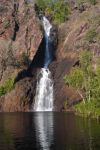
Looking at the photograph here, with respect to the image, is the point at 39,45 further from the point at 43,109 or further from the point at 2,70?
the point at 43,109

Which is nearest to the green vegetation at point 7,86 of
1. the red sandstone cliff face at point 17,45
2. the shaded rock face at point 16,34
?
the red sandstone cliff face at point 17,45

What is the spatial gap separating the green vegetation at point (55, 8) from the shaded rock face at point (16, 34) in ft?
38.4

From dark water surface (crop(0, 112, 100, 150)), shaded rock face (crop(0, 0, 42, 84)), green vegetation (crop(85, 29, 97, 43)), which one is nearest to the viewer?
dark water surface (crop(0, 112, 100, 150))

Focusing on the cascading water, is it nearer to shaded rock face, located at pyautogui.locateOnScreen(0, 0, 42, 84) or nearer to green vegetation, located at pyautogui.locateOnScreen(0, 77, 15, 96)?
green vegetation, located at pyautogui.locateOnScreen(0, 77, 15, 96)

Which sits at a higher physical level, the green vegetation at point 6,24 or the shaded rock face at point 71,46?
the green vegetation at point 6,24

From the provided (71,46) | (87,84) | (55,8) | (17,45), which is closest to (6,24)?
A: (17,45)

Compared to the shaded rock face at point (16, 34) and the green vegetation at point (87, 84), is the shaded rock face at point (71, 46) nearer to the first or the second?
the shaded rock face at point (16, 34)

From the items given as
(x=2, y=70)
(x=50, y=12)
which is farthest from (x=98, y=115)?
(x=50, y=12)

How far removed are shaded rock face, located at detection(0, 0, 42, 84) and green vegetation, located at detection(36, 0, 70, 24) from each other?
1170 centimetres

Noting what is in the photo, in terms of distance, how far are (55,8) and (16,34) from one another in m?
30.8

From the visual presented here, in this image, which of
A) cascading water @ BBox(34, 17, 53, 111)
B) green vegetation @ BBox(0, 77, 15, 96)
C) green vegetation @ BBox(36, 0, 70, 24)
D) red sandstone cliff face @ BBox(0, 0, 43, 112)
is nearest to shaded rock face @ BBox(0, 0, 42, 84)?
red sandstone cliff face @ BBox(0, 0, 43, 112)

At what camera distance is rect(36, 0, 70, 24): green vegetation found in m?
176

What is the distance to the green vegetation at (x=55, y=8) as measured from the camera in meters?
176

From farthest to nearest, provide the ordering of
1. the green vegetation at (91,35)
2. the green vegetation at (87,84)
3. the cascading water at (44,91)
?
the green vegetation at (91,35)
the cascading water at (44,91)
the green vegetation at (87,84)
